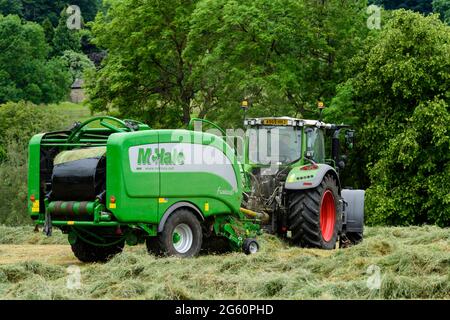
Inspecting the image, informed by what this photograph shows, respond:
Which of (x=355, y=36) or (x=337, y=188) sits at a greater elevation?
(x=355, y=36)

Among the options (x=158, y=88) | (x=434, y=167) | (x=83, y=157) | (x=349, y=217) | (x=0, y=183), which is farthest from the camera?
(x=0, y=183)

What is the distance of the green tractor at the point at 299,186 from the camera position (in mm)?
18266

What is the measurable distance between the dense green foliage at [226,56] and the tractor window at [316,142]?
51.9 feet

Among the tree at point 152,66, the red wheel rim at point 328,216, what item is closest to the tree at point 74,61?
the tree at point 152,66

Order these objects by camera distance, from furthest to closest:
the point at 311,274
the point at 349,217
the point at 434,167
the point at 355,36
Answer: the point at 355,36 → the point at 434,167 → the point at 349,217 → the point at 311,274

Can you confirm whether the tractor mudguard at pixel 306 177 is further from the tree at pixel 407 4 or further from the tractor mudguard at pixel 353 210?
the tree at pixel 407 4

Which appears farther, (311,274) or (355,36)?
(355,36)

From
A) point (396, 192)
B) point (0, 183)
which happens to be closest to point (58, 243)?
point (396, 192)

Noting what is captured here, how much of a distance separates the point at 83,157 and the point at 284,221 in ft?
15.3

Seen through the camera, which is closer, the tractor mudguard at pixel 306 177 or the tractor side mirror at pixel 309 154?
the tractor mudguard at pixel 306 177

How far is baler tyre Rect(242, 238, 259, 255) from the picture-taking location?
55.1ft

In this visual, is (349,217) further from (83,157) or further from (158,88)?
(158,88)

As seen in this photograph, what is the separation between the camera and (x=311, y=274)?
43.1ft

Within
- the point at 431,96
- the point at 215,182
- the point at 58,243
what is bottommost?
the point at 58,243
